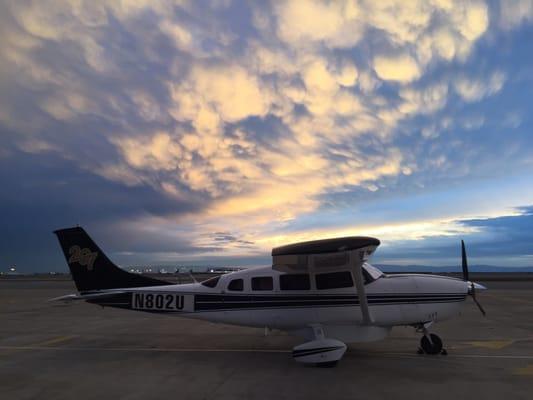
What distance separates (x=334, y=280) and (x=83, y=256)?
642 cm

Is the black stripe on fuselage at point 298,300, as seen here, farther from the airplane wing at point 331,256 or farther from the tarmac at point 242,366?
the tarmac at point 242,366

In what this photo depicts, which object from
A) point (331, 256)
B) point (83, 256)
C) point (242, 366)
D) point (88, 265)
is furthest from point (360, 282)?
point (83, 256)

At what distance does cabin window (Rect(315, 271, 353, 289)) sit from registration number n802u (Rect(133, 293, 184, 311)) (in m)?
3.37

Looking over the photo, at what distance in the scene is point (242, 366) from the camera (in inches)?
295

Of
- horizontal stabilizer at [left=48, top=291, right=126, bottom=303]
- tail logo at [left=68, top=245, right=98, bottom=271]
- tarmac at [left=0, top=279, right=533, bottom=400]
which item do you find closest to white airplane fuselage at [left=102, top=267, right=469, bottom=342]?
tarmac at [left=0, top=279, right=533, bottom=400]

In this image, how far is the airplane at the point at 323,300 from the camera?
8.03m

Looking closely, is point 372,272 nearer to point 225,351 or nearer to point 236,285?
point 236,285

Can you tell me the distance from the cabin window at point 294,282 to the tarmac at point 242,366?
1.51 meters

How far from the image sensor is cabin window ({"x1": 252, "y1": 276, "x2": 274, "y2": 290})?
28.5 feet

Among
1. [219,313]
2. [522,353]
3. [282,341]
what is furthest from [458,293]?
[219,313]

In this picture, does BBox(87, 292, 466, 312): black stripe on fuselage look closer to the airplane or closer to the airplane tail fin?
the airplane

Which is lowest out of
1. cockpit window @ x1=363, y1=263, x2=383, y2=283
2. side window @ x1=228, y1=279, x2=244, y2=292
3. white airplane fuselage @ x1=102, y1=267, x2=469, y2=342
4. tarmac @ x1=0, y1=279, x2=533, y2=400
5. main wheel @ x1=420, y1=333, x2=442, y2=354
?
tarmac @ x1=0, y1=279, x2=533, y2=400

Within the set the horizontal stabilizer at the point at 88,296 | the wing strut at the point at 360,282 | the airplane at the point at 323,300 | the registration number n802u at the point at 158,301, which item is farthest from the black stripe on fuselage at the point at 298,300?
the horizontal stabilizer at the point at 88,296

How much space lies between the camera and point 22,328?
40.4 feet
